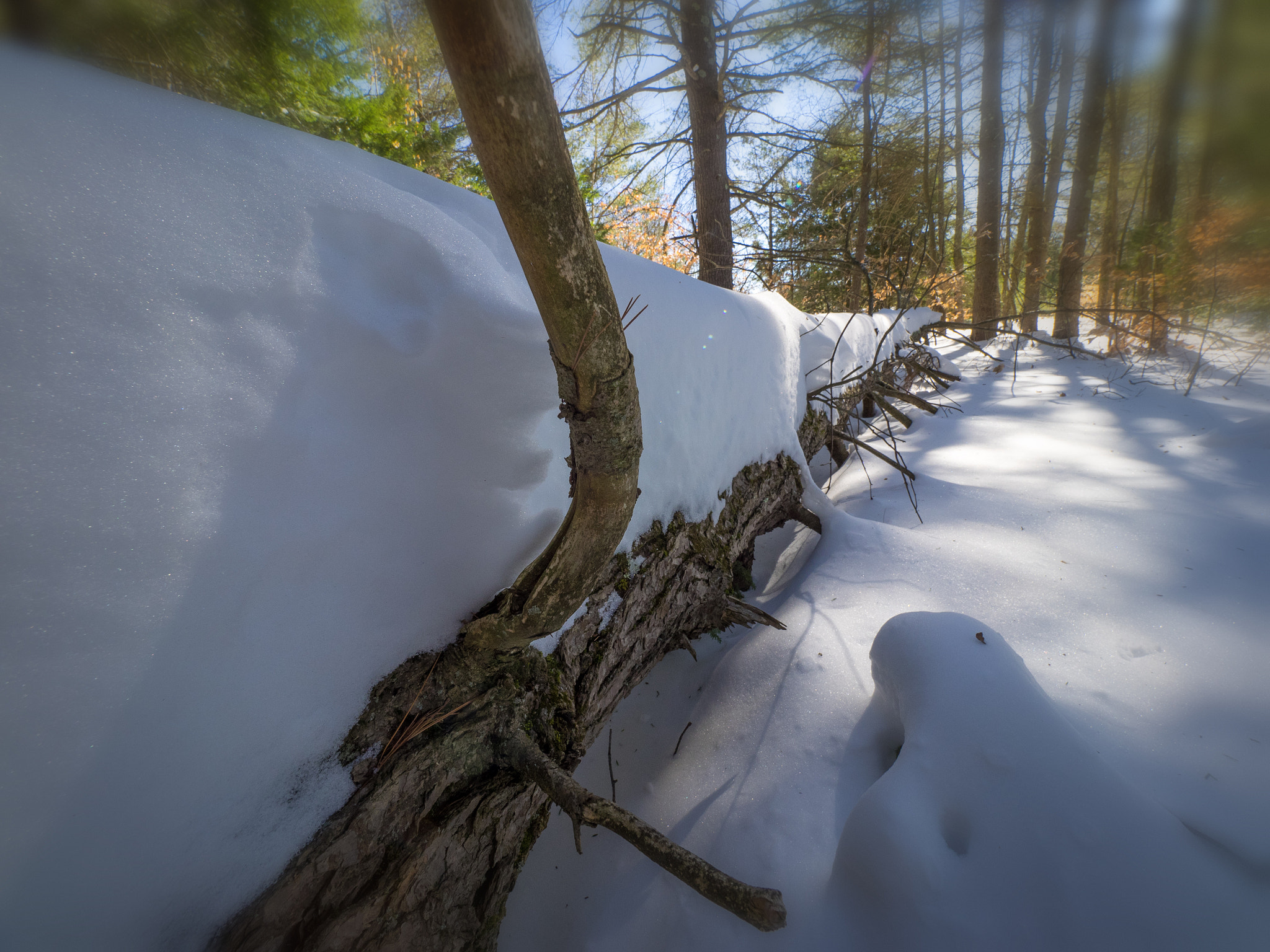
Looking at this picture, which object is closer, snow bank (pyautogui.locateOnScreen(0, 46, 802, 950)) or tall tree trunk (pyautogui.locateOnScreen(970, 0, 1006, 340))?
snow bank (pyautogui.locateOnScreen(0, 46, 802, 950))

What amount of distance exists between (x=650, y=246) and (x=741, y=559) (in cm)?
1092

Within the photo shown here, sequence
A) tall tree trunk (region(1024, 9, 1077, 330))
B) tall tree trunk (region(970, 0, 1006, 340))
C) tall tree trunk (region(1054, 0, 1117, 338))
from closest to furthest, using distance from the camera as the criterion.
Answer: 1. tall tree trunk (region(1054, 0, 1117, 338))
2. tall tree trunk (region(970, 0, 1006, 340))
3. tall tree trunk (region(1024, 9, 1077, 330))

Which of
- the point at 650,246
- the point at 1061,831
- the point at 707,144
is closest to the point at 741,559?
the point at 1061,831

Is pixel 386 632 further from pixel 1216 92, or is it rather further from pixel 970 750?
pixel 1216 92

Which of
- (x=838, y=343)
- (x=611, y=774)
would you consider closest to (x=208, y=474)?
(x=611, y=774)

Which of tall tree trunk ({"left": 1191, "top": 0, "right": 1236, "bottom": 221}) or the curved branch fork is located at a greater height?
tall tree trunk ({"left": 1191, "top": 0, "right": 1236, "bottom": 221})

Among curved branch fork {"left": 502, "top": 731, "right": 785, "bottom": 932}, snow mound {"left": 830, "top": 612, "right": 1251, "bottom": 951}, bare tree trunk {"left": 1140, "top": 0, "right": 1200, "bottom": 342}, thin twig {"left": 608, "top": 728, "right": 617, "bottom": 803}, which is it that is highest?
bare tree trunk {"left": 1140, "top": 0, "right": 1200, "bottom": 342}

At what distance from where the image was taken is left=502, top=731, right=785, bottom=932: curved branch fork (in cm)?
68

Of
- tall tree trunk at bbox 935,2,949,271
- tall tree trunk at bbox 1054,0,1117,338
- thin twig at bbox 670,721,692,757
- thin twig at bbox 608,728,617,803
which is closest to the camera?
thin twig at bbox 608,728,617,803

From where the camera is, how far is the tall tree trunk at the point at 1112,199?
6.79 m

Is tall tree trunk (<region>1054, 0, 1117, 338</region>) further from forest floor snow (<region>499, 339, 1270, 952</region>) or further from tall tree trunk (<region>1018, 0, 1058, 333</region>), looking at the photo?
forest floor snow (<region>499, 339, 1270, 952</region>)

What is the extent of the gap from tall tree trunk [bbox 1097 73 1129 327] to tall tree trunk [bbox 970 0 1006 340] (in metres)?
1.32

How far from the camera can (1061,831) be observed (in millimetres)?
934

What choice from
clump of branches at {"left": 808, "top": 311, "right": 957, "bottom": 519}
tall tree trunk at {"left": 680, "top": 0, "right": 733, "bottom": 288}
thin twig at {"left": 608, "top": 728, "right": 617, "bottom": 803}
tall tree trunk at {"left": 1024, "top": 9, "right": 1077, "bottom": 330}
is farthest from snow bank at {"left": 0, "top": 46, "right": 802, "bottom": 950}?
tall tree trunk at {"left": 1024, "top": 9, "right": 1077, "bottom": 330}
